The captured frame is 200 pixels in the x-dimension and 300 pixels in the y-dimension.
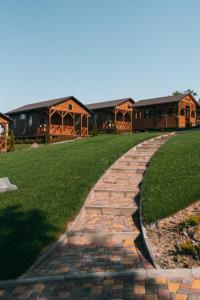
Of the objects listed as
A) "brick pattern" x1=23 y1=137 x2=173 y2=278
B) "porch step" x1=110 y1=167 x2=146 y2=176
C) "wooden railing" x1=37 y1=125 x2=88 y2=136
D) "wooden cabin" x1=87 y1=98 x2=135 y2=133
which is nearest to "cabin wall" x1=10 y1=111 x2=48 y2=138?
"wooden railing" x1=37 y1=125 x2=88 y2=136

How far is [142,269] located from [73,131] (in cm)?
3414

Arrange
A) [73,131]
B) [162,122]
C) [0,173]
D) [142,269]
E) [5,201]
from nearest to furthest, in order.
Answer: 1. [142,269]
2. [5,201]
3. [0,173]
4. [162,122]
5. [73,131]

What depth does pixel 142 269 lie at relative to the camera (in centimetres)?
621

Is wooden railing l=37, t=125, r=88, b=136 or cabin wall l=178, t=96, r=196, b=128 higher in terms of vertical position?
cabin wall l=178, t=96, r=196, b=128

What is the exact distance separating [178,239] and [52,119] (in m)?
34.4

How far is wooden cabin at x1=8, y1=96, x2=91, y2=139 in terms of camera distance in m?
37.4

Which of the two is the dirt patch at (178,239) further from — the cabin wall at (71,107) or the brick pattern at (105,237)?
the cabin wall at (71,107)

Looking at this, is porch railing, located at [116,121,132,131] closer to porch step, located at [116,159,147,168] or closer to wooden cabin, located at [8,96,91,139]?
wooden cabin, located at [8,96,91,139]

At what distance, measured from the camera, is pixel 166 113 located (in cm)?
3744

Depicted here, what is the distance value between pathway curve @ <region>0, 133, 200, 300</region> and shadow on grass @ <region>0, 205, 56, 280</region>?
27 centimetres

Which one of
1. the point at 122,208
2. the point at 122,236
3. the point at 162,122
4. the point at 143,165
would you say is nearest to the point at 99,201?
the point at 122,208

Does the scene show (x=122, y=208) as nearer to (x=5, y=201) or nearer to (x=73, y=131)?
(x=5, y=201)

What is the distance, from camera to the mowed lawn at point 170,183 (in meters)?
8.70

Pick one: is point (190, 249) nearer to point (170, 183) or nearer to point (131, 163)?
point (170, 183)
